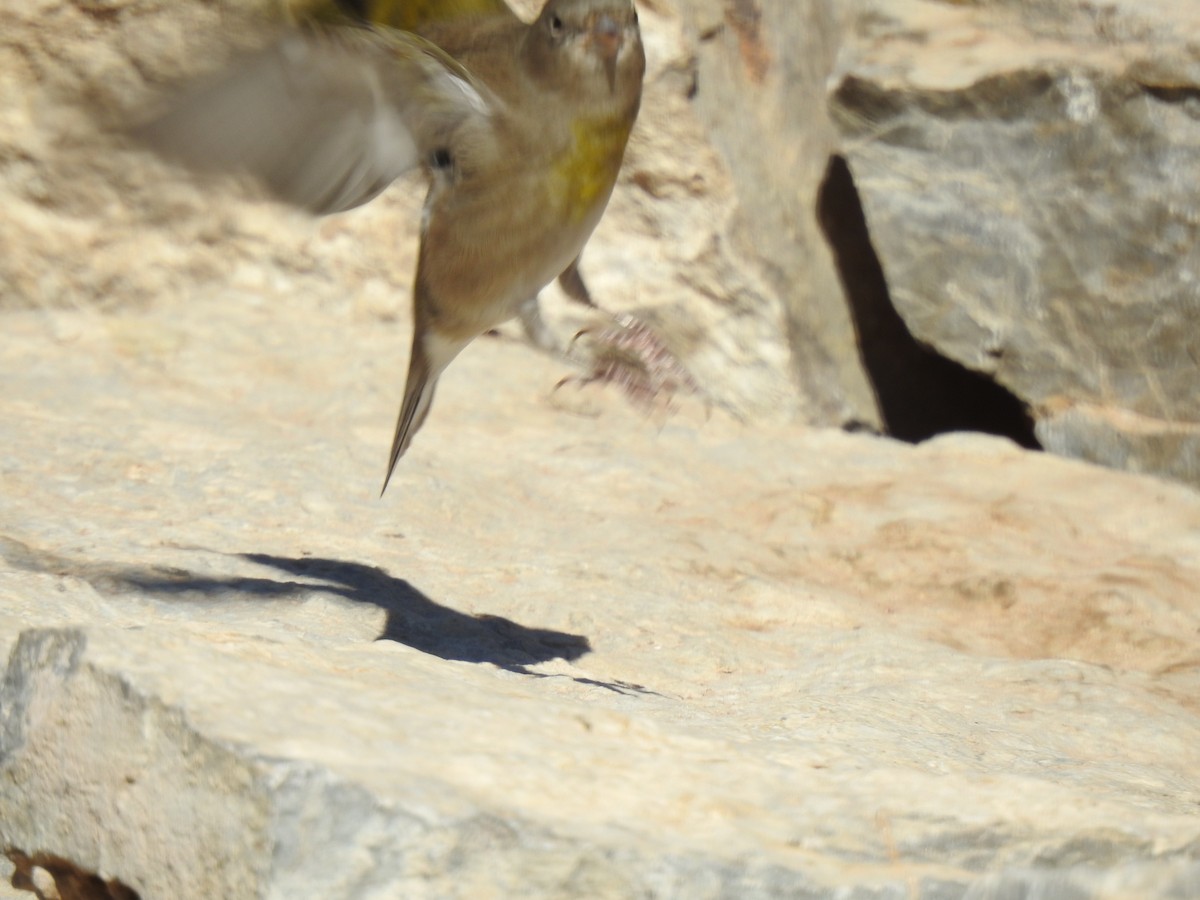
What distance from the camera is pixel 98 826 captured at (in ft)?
5.63

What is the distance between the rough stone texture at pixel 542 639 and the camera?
154 centimetres

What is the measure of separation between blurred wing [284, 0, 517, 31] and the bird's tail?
22.4 inches

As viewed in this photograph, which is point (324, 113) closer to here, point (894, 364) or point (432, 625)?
point (432, 625)

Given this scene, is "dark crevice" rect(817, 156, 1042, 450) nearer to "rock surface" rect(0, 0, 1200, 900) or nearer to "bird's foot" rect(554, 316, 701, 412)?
"rock surface" rect(0, 0, 1200, 900)

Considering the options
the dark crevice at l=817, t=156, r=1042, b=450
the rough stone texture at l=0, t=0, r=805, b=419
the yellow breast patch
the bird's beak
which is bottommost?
the dark crevice at l=817, t=156, r=1042, b=450

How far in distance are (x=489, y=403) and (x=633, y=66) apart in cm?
180

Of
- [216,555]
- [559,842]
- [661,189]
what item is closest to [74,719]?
[559,842]

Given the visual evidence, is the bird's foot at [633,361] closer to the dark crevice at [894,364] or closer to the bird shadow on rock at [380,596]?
the bird shadow on rock at [380,596]

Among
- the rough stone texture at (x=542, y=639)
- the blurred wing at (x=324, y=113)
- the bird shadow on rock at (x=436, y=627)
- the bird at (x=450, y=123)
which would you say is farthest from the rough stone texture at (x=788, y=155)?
the blurred wing at (x=324, y=113)

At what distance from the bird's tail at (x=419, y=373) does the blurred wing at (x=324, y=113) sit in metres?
0.35

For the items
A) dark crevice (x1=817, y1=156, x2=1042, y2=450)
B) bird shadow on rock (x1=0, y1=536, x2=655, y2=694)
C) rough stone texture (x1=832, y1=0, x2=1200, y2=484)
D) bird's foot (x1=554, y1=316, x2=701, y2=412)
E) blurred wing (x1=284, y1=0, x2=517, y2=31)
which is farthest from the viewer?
dark crevice (x1=817, y1=156, x2=1042, y2=450)

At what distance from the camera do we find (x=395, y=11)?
263cm

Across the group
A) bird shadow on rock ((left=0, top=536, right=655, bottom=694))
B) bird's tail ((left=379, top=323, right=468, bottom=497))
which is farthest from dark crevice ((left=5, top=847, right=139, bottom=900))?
bird's tail ((left=379, top=323, right=468, bottom=497))

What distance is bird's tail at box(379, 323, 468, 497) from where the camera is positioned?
2.88 metres
